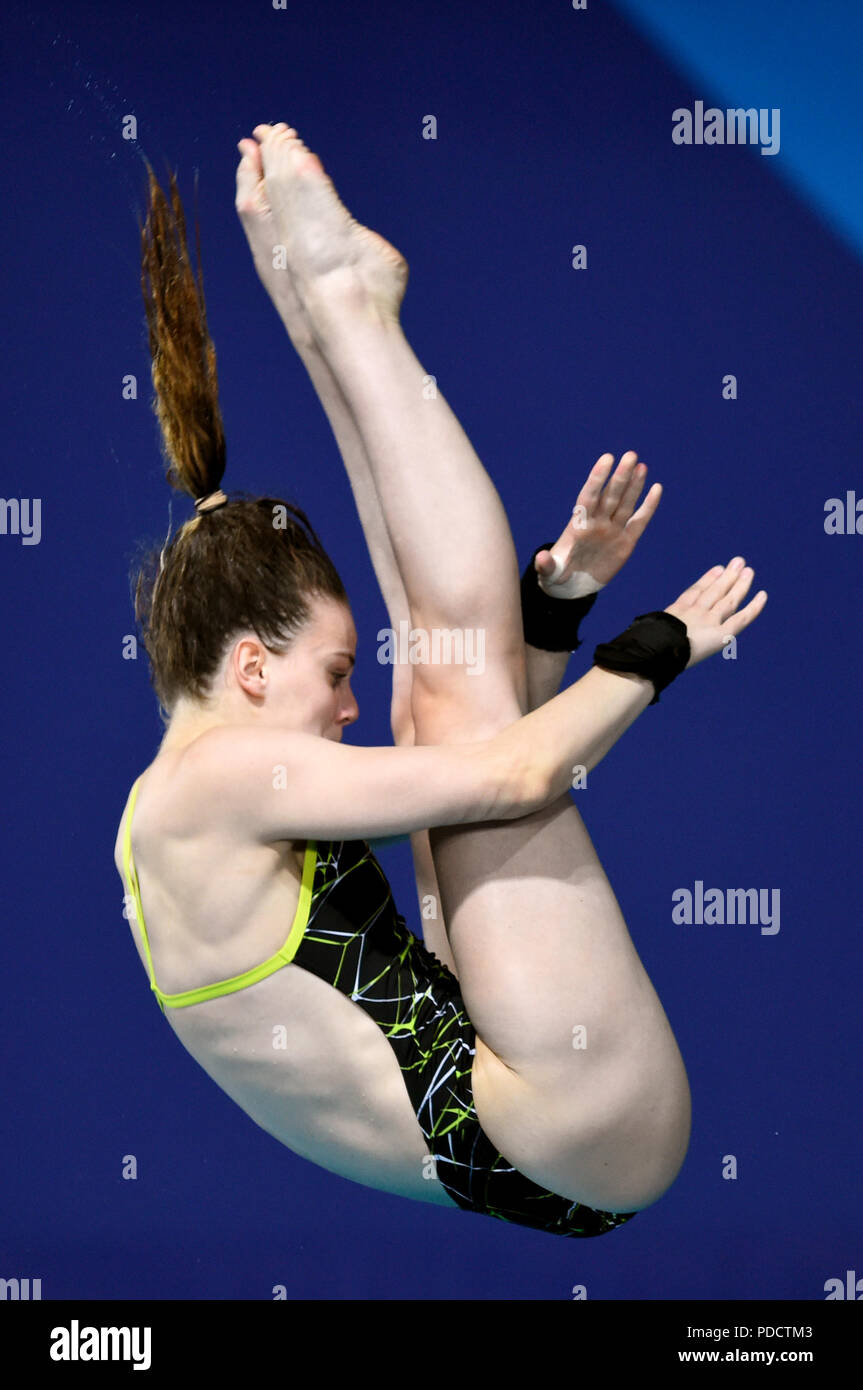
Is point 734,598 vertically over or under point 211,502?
under

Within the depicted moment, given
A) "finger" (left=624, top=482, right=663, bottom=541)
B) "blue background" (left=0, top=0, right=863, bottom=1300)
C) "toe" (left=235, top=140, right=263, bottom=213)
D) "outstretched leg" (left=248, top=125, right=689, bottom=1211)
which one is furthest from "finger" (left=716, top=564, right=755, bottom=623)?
"blue background" (left=0, top=0, right=863, bottom=1300)

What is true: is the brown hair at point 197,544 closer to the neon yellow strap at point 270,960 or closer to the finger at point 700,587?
the neon yellow strap at point 270,960

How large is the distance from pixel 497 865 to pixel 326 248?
0.66 m

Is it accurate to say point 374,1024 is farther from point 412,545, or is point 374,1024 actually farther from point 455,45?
point 455,45

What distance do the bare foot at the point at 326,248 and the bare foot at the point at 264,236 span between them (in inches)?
2.5

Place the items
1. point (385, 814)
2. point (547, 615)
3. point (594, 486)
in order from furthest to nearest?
point (547, 615) < point (594, 486) < point (385, 814)

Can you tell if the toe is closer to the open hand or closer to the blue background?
the open hand

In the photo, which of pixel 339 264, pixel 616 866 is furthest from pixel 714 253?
pixel 339 264

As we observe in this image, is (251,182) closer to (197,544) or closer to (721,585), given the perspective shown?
(197,544)

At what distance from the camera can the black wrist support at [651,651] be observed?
1.57 meters

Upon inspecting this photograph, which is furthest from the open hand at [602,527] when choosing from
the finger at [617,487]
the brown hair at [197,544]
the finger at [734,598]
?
the brown hair at [197,544]

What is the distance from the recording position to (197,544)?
166 cm

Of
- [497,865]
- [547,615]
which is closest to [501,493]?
[547,615]

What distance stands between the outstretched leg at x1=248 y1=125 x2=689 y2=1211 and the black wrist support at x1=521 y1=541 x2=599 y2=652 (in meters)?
0.20
